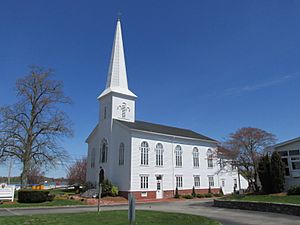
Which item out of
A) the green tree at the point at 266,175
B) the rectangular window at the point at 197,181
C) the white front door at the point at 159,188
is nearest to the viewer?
the green tree at the point at 266,175

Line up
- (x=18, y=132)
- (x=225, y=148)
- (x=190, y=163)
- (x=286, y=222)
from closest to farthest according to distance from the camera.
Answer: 1. (x=286, y=222)
2. (x=18, y=132)
3. (x=225, y=148)
4. (x=190, y=163)

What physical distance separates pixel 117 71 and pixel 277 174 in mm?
26512

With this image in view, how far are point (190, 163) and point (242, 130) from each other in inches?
487

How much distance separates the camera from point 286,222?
41.1 feet

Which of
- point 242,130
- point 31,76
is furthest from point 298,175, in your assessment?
point 31,76

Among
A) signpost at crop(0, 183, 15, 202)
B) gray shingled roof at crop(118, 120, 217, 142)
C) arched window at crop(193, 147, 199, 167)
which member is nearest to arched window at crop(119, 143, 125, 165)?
gray shingled roof at crop(118, 120, 217, 142)

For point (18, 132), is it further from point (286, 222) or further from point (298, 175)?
point (298, 175)

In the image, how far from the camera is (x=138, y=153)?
3291 cm

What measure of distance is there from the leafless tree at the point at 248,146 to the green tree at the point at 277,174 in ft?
13.0

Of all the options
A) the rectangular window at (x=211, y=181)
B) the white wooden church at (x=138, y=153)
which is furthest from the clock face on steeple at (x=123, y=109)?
the rectangular window at (x=211, y=181)

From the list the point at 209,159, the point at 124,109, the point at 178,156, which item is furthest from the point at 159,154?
the point at 209,159

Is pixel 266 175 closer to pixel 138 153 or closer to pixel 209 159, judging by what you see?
pixel 138 153

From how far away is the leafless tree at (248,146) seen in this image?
27.3 meters

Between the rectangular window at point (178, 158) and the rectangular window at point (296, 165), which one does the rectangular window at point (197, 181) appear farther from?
the rectangular window at point (296, 165)
